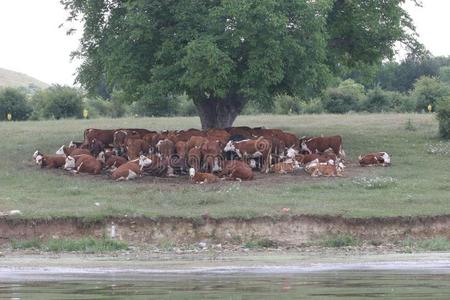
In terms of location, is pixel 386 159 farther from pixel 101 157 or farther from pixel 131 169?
pixel 101 157

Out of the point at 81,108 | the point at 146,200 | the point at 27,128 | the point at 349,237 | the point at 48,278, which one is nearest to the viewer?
the point at 48,278

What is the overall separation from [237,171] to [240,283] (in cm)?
1299

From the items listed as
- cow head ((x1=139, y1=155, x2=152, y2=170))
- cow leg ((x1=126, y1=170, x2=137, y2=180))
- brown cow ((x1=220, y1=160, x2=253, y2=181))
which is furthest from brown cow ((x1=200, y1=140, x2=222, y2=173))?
cow leg ((x1=126, y1=170, x2=137, y2=180))

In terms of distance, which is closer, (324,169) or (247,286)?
(247,286)

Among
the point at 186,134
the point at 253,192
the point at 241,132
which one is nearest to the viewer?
the point at 253,192

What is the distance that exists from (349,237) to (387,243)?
873 millimetres

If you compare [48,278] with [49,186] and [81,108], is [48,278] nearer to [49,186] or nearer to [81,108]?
[49,186]

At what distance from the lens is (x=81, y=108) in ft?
210

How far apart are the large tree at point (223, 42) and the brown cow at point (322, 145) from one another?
64.8 inches

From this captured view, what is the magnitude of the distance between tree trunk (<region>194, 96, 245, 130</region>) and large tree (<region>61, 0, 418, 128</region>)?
234mm

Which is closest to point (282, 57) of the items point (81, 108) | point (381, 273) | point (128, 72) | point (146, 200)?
point (128, 72)

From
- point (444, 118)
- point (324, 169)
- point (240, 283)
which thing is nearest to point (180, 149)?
point (324, 169)

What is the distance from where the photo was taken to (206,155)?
100 ft

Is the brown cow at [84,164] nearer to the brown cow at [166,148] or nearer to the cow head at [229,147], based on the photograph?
the brown cow at [166,148]
